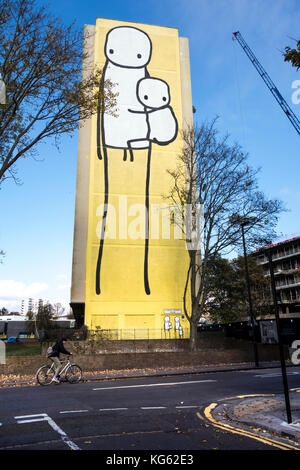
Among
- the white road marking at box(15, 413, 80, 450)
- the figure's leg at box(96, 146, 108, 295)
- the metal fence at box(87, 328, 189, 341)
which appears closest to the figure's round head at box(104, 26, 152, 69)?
the figure's leg at box(96, 146, 108, 295)

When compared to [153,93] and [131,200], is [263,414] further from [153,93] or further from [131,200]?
[153,93]

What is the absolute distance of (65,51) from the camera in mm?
10055

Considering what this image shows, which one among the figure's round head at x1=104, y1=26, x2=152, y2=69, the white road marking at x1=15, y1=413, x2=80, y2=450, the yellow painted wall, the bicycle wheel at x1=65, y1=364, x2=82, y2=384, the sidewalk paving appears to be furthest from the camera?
the figure's round head at x1=104, y1=26, x2=152, y2=69

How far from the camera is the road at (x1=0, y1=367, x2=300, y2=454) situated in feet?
18.1

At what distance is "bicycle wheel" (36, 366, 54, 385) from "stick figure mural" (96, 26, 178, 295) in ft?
57.7

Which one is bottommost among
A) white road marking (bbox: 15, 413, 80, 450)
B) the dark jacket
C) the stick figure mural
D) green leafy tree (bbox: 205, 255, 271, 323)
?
white road marking (bbox: 15, 413, 80, 450)

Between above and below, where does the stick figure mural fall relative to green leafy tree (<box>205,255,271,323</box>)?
above

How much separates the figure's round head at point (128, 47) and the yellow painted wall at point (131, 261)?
1413 millimetres

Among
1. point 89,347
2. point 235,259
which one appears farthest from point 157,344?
point 235,259

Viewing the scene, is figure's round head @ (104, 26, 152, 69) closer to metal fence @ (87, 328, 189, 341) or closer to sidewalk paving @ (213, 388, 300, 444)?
metal fence @ (87, 328, 189, 341)

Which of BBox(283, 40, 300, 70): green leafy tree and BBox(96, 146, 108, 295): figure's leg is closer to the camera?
BBox(283, 40, 300, 70): green leafy tree

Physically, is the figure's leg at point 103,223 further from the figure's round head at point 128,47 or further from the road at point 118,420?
the road at point 118,420

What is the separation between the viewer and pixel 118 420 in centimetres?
721

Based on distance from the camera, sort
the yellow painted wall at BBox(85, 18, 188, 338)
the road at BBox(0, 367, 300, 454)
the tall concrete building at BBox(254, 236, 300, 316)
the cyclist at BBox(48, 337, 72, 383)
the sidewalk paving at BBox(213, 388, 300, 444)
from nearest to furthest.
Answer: the road at BBox(0, 367, 300, 454) < the sidewalk paving at BBox(213, 388, 300, 444) < the cyclist at BBox(48, 337, 72, 383) < the yellow painted wall at BBox(85, 18, 188, 338) < the tall concrete building at BBox(254, 236, 300, 316)
